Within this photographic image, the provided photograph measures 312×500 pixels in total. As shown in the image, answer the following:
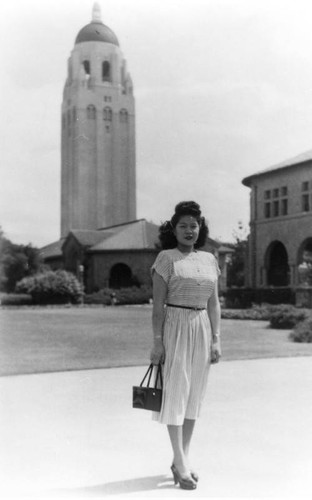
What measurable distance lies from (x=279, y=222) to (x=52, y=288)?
15.9 meters

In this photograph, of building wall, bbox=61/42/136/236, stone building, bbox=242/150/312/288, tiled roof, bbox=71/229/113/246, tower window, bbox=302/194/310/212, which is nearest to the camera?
tower window, bbox=302/194/310/212

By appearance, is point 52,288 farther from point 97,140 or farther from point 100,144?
point 97,140

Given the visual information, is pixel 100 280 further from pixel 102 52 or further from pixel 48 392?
pixel 48 392

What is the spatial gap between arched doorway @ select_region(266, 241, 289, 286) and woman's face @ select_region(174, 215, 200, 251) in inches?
1350

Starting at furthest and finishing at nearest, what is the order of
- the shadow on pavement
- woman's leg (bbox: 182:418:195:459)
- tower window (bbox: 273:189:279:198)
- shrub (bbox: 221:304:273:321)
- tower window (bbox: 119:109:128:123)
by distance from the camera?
tower window (bbox: 119:109:128:123), tower window (bbox: 273:189:279:198), shrub (bbox: 221:304:273:321), woman's leg (bbox: 182:418:195:459), the shadow on pavement

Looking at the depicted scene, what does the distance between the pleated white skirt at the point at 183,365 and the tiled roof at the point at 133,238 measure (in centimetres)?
5012

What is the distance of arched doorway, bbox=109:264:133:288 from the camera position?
56.7 meters

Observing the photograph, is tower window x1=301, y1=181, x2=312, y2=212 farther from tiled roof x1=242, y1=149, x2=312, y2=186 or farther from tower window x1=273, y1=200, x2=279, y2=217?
tower window x1=273, y1=200, x2=279, y2=217

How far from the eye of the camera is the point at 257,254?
1544 inches

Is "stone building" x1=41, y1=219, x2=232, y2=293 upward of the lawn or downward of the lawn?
upward

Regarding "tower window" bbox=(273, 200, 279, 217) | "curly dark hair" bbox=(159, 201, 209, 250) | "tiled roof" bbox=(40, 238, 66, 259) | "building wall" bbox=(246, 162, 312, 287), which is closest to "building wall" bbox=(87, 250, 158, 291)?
"tiled roof" bbox=(40, 238, 66, 259)

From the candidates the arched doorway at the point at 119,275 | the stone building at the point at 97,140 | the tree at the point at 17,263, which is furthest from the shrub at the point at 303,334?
the stone building at the point at 97,140

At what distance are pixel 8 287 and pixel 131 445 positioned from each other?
1785 inches

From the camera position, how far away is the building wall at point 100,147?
8438 centimetres
